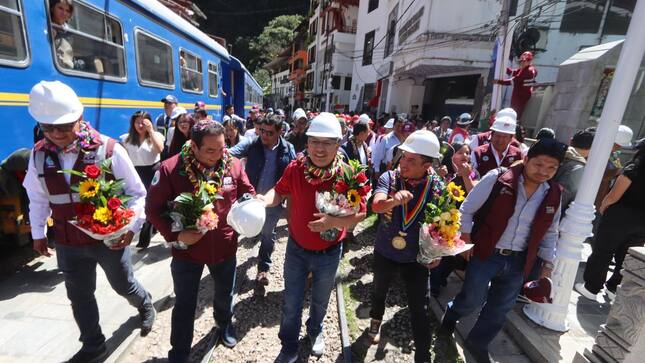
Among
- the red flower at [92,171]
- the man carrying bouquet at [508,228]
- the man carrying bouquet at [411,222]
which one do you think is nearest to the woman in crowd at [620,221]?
the man carrying bouquet at [508,228]

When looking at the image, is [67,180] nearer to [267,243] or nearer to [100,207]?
[100,207]

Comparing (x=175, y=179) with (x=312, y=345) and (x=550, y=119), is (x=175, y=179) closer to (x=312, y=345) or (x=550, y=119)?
(x=312, y=345)

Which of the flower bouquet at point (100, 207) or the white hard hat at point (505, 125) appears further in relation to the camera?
the white hard hat at point (505, 125)

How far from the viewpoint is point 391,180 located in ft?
8.93

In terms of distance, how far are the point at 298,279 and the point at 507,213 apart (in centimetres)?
183

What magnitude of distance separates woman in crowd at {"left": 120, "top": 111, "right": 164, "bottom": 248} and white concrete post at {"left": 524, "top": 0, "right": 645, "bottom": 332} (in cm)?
509

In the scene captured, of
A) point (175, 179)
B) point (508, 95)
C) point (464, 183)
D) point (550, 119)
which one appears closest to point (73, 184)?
point (175, 179)

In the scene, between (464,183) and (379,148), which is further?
(379,148)

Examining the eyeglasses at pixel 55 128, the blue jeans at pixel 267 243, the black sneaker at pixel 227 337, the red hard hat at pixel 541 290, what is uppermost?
the eyeglasses at pixel 55 128

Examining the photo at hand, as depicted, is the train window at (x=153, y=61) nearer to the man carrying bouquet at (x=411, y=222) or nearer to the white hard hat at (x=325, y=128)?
the white hard hat at (x=325, y=128)

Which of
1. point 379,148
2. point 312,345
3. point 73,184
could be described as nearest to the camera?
point 73,184

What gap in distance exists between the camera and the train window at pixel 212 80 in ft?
32.3

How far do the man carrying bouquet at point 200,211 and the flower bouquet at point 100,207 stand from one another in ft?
0.64

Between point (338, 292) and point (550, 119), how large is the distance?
6252 mm
